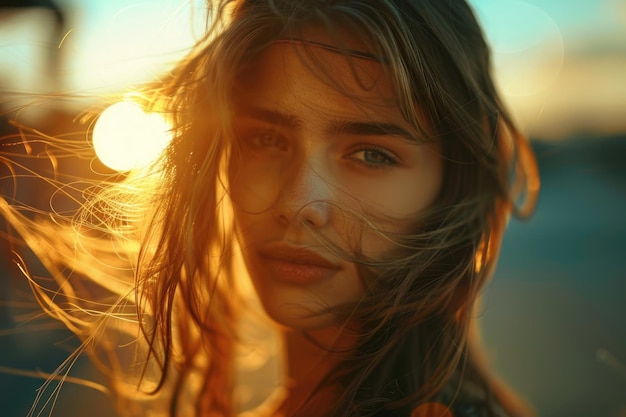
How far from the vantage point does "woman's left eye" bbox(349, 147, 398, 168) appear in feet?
3.92

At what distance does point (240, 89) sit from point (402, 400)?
685 millimetres

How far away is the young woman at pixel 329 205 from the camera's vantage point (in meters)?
1.17

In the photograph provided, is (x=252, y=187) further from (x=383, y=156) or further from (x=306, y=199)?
(x=383, y=156)

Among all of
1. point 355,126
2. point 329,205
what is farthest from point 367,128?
point 329,205

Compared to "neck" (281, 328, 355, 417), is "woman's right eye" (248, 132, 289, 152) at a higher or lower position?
higher

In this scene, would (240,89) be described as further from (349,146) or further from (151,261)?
(151,261)

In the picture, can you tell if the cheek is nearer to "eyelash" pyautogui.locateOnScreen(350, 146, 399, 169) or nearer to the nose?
the nose

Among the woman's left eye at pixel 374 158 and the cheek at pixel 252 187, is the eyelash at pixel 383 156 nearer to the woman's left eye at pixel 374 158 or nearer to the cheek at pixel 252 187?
the woman's left eye at pixel 374 158

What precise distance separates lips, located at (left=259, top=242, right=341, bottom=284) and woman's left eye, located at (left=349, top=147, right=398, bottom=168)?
0.65 feet

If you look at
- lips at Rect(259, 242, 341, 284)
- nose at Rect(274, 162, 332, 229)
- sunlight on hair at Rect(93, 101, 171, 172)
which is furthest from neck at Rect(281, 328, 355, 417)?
sunlight on hair at Rect(93, 101, 171, 172)

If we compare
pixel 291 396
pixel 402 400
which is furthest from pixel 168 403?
pixel 402 400

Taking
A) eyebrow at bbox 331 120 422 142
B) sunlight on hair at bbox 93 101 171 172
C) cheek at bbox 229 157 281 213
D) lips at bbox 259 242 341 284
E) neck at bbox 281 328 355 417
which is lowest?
neck at bbox 281 328 355 417

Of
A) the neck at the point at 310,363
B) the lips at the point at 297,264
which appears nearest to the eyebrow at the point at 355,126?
the lips at the point at 297,264

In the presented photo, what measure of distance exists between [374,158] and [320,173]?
0.37 ft
